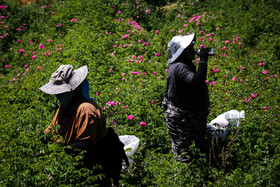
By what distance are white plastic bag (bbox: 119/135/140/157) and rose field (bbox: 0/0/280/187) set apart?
0.11m

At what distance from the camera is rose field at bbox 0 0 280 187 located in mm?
2268

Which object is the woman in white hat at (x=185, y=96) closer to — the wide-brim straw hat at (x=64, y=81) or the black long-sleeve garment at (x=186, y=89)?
the black long-sleeve garment at (x=186, y=89)

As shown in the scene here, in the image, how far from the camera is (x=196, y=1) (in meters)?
9.38

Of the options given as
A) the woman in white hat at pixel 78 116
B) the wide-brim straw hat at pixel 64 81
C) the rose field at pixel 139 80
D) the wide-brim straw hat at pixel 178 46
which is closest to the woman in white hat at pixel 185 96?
the wide-brim straw hat at pixel 178 46

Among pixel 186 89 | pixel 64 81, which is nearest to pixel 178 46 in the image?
pixel 186 89

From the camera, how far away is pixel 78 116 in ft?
8.22

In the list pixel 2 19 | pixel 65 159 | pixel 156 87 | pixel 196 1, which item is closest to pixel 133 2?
pixel 196 1

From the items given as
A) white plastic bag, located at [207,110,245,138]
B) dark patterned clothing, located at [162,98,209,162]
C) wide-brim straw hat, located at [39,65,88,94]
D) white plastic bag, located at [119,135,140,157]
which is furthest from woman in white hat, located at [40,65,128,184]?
white plastic bag, located at [207,110,245,138]

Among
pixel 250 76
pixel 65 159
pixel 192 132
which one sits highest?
pixel 65 159

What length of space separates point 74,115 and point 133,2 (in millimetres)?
7644

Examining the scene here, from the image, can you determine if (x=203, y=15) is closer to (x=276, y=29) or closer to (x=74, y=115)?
(x=276, y=29)

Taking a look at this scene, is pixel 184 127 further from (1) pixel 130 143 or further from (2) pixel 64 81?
(2) pixel 64 81

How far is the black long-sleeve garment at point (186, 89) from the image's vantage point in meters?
2.89

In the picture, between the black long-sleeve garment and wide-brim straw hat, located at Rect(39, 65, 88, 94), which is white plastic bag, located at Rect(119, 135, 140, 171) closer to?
the black long-sleeve garment
